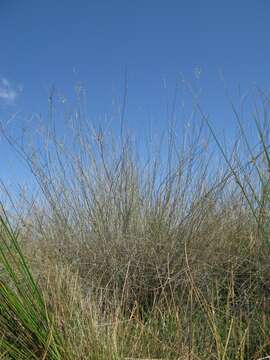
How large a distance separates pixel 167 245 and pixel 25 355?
106 cm

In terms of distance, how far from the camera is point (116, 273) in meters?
2.21

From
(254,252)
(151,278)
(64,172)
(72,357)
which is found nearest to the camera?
(72,357)

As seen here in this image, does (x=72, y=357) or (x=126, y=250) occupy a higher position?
(x=126, y=250)

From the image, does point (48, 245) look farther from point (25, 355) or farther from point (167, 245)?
point (25, 355)

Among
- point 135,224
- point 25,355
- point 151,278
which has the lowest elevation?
point 25,355

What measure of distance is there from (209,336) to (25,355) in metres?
0.66

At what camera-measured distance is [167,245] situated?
2.21 meters

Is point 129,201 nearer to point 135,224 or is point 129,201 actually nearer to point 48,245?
point 135,224

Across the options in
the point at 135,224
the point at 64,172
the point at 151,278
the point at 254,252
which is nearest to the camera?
the point at 254,252

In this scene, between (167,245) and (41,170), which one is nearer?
(167,245)

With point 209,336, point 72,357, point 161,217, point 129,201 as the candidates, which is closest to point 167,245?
point 161,217

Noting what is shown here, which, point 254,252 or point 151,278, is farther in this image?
point 151,278

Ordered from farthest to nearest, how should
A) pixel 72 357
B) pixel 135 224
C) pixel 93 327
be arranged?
1. pixel 135 224
2. pixel 93 327
3. pixel 72 357

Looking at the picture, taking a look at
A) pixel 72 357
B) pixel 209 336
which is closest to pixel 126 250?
pixel 209 336
